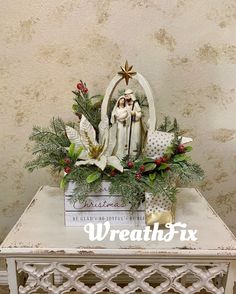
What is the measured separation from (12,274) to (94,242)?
240 mm

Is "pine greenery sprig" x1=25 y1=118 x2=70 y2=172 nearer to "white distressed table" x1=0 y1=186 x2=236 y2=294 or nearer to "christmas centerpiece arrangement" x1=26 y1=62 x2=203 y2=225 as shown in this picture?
"christmas centerpiece arrangement" x1=26 y1=62 x2=203 y2=225

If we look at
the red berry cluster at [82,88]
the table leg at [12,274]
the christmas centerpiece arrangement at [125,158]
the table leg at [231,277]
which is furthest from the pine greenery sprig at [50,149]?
the table leg at [231,277]

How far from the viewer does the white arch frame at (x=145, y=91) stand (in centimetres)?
100

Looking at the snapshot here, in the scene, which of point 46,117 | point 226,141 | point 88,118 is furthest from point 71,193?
point 226,141

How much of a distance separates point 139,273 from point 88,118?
48 centimetres

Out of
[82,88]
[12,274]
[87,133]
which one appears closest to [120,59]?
[82,88]

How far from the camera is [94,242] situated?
924 millimetres

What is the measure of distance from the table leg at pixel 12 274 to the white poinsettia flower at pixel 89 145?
32 centimetres

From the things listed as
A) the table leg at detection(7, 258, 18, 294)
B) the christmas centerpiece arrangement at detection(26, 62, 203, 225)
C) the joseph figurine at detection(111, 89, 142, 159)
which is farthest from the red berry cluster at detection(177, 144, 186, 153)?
the table leg at detection(7, 258, 18, 294)

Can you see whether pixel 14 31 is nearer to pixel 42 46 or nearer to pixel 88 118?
pixel 42 46

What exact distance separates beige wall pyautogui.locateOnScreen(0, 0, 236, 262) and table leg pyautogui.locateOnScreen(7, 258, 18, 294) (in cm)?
57

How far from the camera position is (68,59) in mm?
1320

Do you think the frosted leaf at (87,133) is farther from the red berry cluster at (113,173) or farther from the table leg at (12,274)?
the table leg at (12,274)

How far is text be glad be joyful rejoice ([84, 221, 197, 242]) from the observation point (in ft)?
3.10
